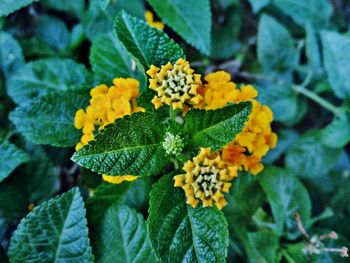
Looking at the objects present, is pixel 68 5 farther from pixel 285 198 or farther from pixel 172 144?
pixel 285 198

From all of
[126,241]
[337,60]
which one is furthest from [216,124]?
[337,60]

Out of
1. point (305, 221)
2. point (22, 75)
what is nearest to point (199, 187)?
point (305, 221)

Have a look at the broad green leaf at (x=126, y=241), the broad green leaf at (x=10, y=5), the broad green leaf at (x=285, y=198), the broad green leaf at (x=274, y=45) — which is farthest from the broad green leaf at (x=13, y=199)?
the broad green leaf at (x=274, y=45)

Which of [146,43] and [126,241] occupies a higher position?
[146,43]

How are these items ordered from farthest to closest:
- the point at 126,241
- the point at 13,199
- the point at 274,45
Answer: the point at 274,45 → the point at 13,199 → the point at 126,241

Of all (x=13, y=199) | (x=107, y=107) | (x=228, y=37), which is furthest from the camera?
(x=228, y=37)
